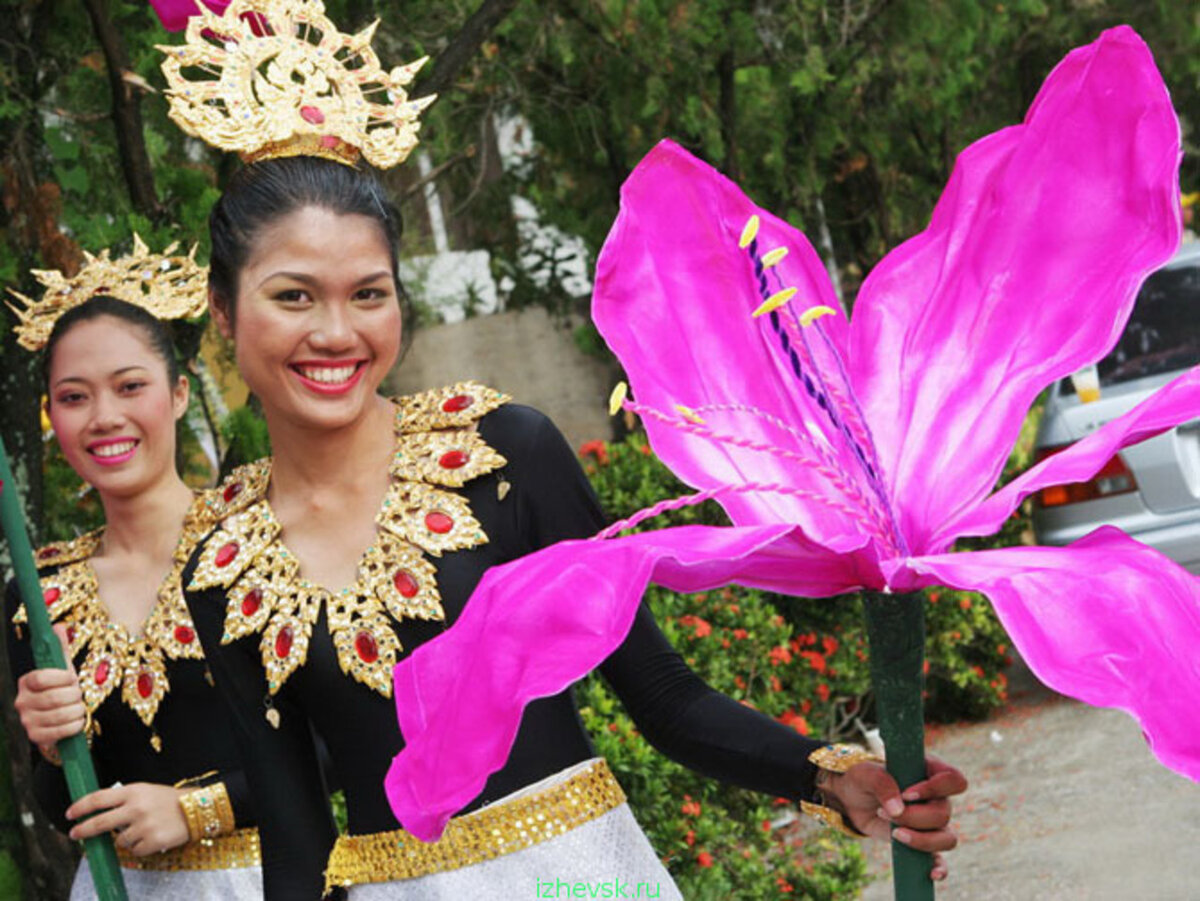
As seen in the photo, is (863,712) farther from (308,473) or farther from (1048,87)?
(1048,87)

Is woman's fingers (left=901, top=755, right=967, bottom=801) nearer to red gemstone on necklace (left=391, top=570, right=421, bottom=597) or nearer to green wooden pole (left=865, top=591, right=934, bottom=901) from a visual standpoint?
green wooden pole (left=865, top=591, right=934, bottom=901)

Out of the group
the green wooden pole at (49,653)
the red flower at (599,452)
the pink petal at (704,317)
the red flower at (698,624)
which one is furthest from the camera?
the red flower at (599,452)

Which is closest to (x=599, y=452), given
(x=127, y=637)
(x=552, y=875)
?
(x=127, y=637)

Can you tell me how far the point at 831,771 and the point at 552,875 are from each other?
18.7 inches

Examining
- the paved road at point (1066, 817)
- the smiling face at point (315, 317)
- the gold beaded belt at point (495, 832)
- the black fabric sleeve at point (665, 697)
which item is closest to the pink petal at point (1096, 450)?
the black fabric sleeve at point (665, 697)

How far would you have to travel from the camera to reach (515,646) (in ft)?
3.86

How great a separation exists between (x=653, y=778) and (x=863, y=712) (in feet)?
9.56

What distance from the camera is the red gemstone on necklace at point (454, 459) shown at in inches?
82.4

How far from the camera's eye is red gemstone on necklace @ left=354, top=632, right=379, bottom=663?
6.69ft

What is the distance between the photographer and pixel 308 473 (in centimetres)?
217

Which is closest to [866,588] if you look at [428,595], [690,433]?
[690,433]

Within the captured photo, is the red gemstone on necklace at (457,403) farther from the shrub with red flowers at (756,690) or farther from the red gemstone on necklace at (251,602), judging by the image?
the shrub with red flowers at (756,690)

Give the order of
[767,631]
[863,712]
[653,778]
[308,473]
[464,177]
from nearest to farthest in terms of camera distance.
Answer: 1. [308,473]
2. [653,778]
3. [767,631]
4. [863,712]
5. [464,177]

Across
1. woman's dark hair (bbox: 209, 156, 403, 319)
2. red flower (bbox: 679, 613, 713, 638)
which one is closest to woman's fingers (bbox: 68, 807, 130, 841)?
woman's dark hair (bbox: 209, 156, 403, 319)
